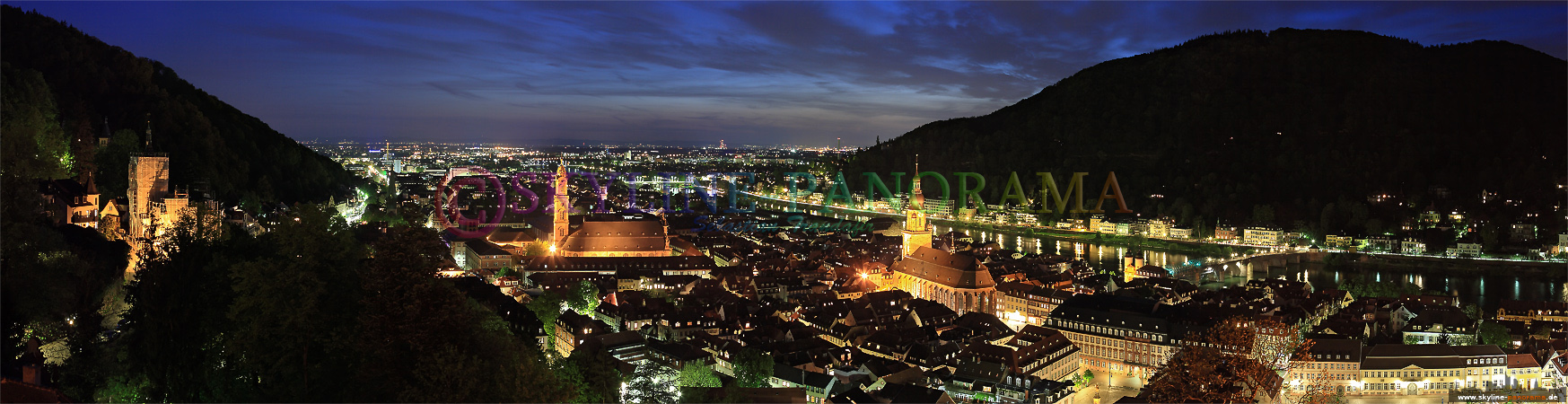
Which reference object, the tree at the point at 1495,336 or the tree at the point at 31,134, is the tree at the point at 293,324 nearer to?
the tree at the point at 31,134

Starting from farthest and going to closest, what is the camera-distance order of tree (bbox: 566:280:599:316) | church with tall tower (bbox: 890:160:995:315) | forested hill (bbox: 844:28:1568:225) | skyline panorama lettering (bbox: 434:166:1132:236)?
forested hill (bbox: 844:28:1568:225) < skyline panorama lettering (bbox: 434:166:1132:236) < church with tall tower (bbox: 890:160:995:315) < tree (bbox: 566:280:599:316)

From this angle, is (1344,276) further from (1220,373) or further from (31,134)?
(31,134)

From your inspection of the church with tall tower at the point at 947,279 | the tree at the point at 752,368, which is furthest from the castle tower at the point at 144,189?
the church with tall tower at the point at 947,279

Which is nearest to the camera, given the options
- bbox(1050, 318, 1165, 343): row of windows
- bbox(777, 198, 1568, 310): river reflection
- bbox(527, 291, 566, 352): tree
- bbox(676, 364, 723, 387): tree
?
bbox(676, 364, 723, 387): tree

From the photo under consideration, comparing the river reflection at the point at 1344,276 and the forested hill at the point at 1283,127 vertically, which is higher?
the forested hill at the point at 1283,127

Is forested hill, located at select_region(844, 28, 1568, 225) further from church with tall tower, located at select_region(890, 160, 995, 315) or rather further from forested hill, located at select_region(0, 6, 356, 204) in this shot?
forested hill, located at select_region(0, 6, 356, 204)

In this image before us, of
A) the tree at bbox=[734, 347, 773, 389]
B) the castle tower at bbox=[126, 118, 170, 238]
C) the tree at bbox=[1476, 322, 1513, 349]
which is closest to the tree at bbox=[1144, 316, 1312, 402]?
the tree at bbox=[734, 347, 773, 389]
